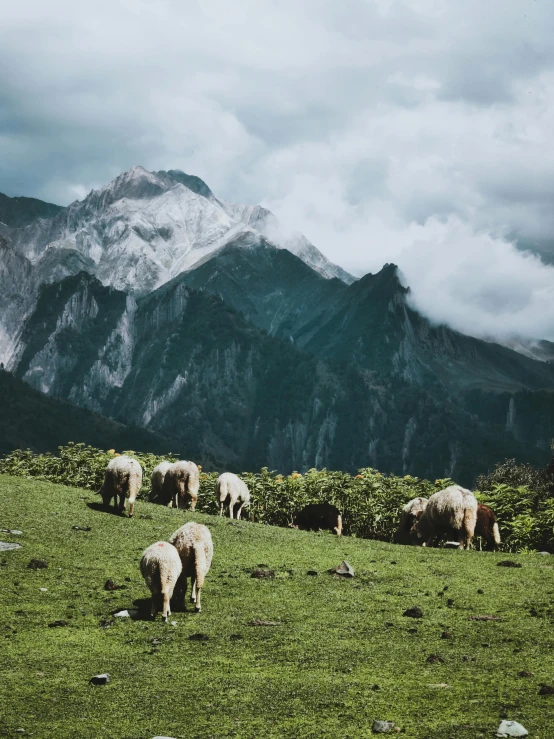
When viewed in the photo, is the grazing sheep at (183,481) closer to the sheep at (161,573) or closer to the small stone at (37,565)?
the small stone at (37,565)

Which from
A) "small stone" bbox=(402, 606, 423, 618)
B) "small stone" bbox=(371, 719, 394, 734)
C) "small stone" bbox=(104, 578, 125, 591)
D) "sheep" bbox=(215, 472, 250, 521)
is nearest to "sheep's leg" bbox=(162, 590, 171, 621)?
"small stone" bbox=(104, 578, 125, 591)

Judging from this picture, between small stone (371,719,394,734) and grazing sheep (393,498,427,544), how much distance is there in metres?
16.8

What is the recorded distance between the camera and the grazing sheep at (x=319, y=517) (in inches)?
1110

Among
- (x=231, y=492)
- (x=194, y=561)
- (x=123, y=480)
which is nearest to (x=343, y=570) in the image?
(x=194, y=561)

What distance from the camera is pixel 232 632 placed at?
13.9 metres

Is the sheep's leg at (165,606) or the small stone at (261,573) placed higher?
the small stone at (261,573)

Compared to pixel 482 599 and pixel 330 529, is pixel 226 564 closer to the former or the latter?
pixel 482 599

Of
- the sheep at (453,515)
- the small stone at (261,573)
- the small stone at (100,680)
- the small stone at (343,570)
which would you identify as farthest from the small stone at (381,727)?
the sheep at (453,515)

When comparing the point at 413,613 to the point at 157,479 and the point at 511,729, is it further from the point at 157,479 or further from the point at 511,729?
the point at 157,479

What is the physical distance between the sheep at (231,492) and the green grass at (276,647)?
7.76 meters

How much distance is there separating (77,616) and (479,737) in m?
8.49

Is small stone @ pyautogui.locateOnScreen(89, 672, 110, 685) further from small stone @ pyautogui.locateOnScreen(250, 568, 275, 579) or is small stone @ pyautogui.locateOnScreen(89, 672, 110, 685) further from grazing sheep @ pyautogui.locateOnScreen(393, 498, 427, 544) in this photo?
grazing sheep @ pyautogui.locateOnScreen(393, 498, 427, 544)

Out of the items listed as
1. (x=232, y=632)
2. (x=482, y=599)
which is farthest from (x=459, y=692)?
(x=482, y=599)

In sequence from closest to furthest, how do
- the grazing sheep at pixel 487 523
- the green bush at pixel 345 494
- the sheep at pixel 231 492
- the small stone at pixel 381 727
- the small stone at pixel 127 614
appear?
the small stone at pixel 381 727, the small stone at pixel 127 614, the grazing sheep at pixel 487 523, the green bush at pixel 345 494, the sheep at pixel 231 492
